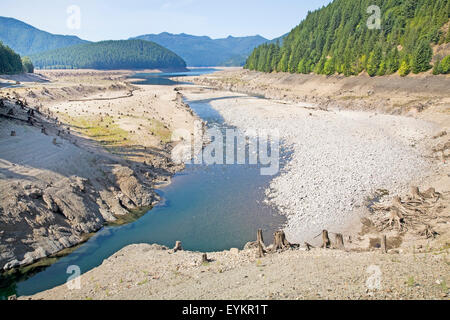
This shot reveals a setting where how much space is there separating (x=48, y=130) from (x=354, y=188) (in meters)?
35.9

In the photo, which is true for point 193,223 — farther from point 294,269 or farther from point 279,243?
point 294,269

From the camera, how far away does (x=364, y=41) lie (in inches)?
4023

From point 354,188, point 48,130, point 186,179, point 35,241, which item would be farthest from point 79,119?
point 354,188

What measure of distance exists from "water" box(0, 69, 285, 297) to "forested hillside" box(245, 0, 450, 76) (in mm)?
64002

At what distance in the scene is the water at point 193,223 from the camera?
1881 centimetres

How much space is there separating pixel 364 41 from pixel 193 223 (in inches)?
4168

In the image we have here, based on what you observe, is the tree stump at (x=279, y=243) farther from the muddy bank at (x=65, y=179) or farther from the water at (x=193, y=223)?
the muddy bank at (x=65, y=179)

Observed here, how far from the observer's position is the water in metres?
18.8

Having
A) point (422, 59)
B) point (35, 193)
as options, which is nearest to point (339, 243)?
point (35, 193)

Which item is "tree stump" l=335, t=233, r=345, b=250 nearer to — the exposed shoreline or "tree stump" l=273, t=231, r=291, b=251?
the exposed shoreline

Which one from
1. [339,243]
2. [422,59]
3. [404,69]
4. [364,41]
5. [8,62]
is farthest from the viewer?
[8,62]

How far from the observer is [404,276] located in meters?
11.9

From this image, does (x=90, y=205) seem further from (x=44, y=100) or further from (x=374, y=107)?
(x=374, y=107)

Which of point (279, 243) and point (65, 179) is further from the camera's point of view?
point (65, 179)
